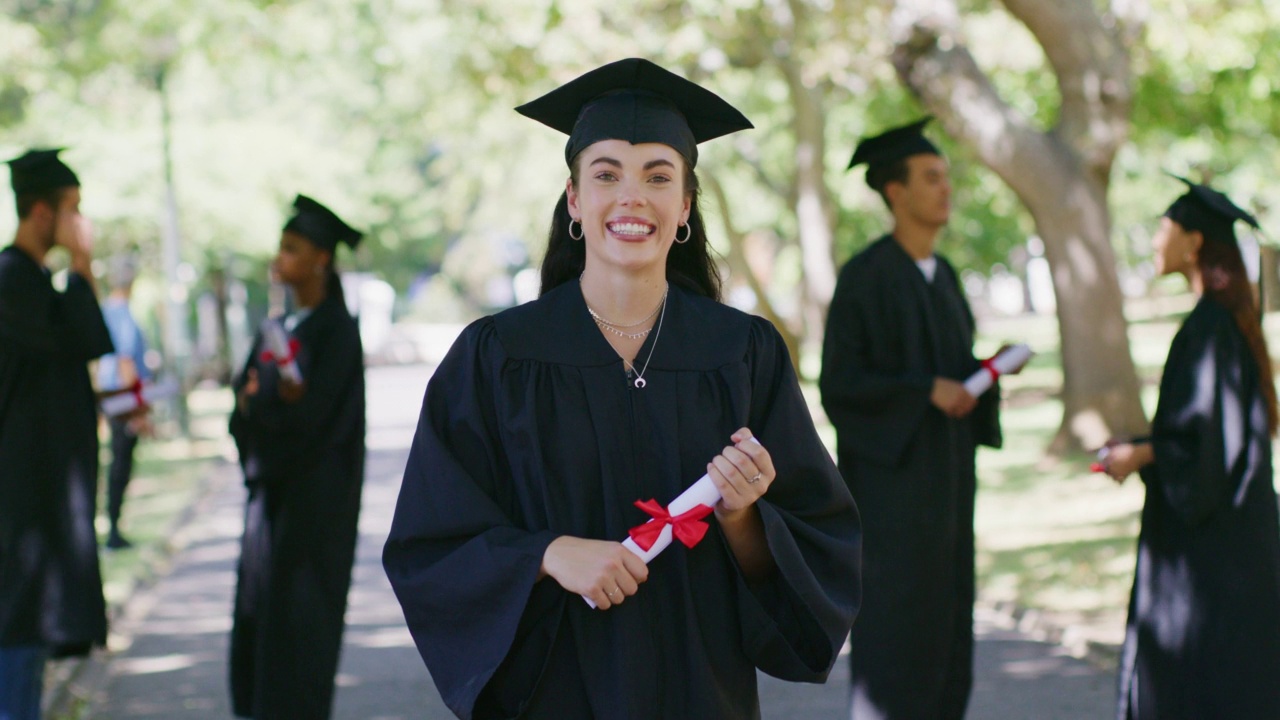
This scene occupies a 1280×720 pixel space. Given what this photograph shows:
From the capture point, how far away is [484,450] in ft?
10.5

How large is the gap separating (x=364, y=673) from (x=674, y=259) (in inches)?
196

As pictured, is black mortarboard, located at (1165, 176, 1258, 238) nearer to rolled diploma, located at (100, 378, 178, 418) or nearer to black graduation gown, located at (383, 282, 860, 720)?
black graduation gown, located at (383, 282, 860, 720)

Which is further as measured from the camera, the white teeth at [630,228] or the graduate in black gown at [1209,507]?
the graduate in black gown at [1209,507]

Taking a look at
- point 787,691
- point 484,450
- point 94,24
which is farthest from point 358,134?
point 484,450

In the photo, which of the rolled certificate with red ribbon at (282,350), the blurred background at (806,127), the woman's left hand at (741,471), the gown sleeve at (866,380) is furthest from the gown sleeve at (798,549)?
the rolled certificate with red ribbon at (282,350)

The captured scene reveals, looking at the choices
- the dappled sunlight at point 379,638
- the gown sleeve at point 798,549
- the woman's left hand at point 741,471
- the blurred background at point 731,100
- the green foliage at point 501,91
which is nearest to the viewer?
the woman's left hand at point 741,471

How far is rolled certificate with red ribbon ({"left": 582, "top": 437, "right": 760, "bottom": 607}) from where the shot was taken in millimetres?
2988

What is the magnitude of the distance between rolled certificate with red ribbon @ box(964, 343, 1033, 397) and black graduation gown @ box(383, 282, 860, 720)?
267 cm

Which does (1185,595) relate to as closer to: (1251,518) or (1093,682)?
(1251,518)

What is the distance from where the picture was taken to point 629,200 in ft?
10.5

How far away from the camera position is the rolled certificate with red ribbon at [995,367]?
5.81m

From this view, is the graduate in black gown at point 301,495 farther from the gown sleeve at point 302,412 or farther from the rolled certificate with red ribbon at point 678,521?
the rolled certificate with red ribbon at point 678,521

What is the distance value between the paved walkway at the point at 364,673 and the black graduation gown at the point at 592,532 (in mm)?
3758

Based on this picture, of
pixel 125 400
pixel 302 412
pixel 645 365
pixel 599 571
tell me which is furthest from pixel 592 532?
pixel 125 400
